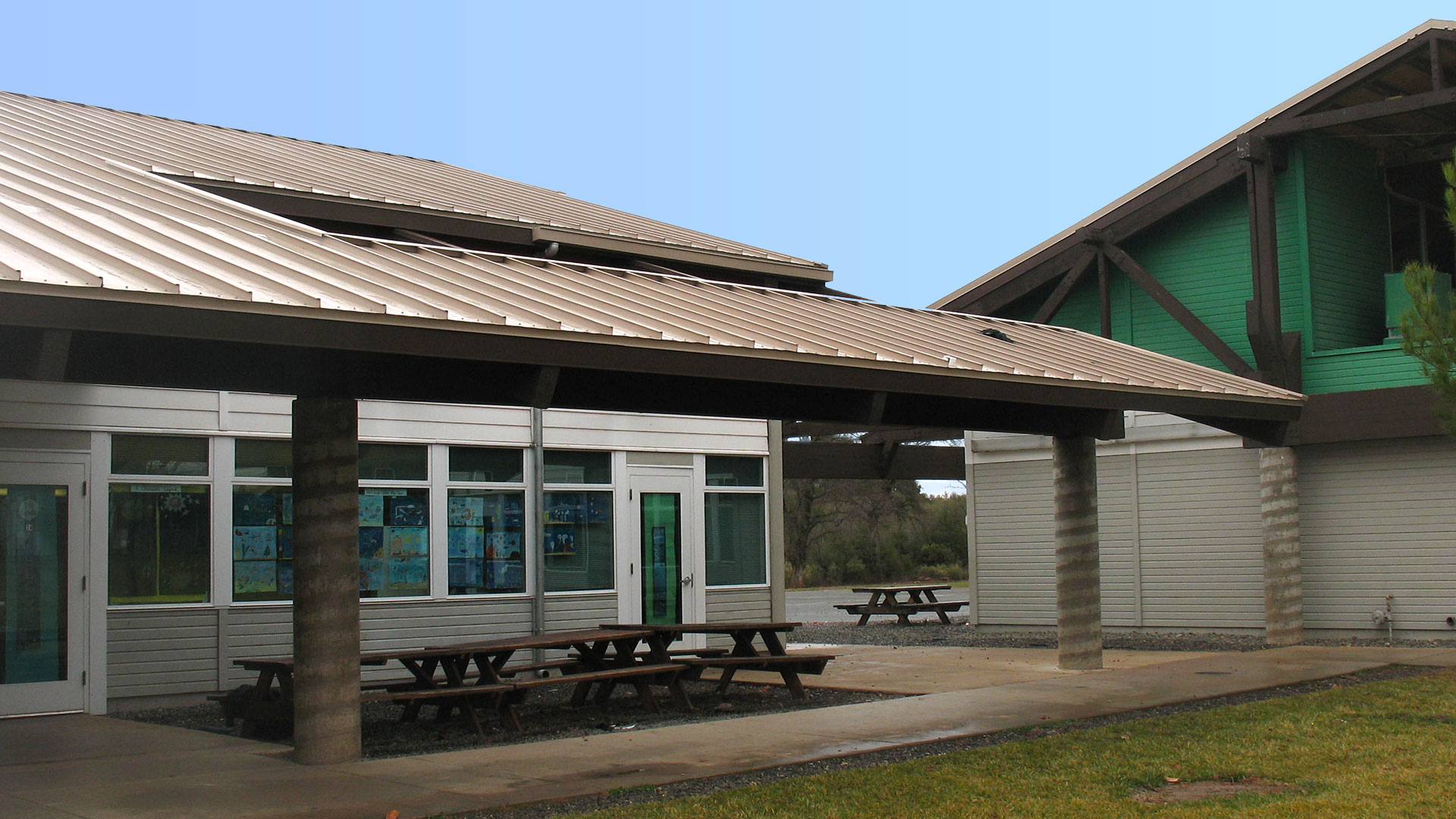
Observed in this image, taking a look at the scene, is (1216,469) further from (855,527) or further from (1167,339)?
(855,527)

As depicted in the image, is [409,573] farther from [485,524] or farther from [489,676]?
[489,676]

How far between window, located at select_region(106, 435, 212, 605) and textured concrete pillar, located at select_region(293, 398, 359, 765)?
166 inches

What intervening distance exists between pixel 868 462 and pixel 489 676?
448 inches

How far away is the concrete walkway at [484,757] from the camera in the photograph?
7.29 metres

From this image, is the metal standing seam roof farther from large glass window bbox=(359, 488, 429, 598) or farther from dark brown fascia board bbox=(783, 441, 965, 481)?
dark brown fascia board bbox=(783, 441, 965, 481)

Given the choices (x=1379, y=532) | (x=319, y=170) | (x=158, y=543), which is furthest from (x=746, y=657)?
(x=1379, y=532)

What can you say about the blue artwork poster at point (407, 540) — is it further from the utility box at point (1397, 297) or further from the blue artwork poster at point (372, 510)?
the utility box at point (1397, 297)

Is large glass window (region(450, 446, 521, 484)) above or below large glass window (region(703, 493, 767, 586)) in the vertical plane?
above

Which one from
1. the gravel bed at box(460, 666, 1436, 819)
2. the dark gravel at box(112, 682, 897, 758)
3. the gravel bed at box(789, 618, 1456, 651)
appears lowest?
the gravel bed at box(789, 618, 1456, 651)

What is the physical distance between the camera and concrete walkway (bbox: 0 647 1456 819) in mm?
7293

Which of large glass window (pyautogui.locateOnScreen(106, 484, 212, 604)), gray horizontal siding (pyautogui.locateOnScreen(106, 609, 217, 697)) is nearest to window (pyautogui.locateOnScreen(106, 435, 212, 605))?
large glass window (pyautogui.locateOnScreen(106, 484, 212, 604))

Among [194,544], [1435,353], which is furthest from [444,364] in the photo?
[1435,353]

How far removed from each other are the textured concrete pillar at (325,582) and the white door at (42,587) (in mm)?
4253

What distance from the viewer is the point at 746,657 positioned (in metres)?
12.2
